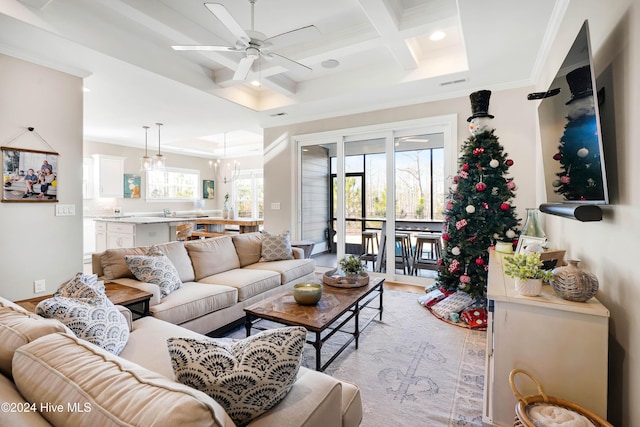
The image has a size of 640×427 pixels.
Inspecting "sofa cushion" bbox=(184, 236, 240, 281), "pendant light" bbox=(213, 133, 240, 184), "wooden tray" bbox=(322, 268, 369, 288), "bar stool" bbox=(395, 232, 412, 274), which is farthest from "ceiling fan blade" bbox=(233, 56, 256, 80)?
"pendant light" bbox=(213, 133, 240, 184)

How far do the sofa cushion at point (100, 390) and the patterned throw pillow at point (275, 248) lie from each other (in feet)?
9.93

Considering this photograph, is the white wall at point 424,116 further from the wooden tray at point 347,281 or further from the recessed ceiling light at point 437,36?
the wooden tray at point 347,281

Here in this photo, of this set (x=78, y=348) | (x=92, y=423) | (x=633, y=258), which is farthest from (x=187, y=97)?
(x=633, y=258)

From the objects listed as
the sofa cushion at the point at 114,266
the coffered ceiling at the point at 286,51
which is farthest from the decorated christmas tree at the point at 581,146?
the sofa cushion at the point at 114,266

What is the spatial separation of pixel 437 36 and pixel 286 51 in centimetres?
174

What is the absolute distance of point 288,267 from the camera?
Result: 12.1 ft

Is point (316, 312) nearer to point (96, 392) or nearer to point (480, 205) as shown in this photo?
point (96, 392)

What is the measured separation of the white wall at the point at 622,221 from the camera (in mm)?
1326

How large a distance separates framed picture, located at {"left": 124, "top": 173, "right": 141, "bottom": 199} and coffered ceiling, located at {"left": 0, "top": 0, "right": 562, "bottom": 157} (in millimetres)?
2857

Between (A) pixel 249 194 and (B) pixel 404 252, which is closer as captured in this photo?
(B) pixel 404 252

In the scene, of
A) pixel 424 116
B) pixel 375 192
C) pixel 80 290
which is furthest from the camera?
pixel 375 192

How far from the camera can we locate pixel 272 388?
3.10ft

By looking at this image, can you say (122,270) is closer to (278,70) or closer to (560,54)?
(278,70)

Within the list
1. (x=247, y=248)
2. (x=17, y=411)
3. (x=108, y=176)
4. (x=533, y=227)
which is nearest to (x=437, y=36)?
(x=533, y=227)
